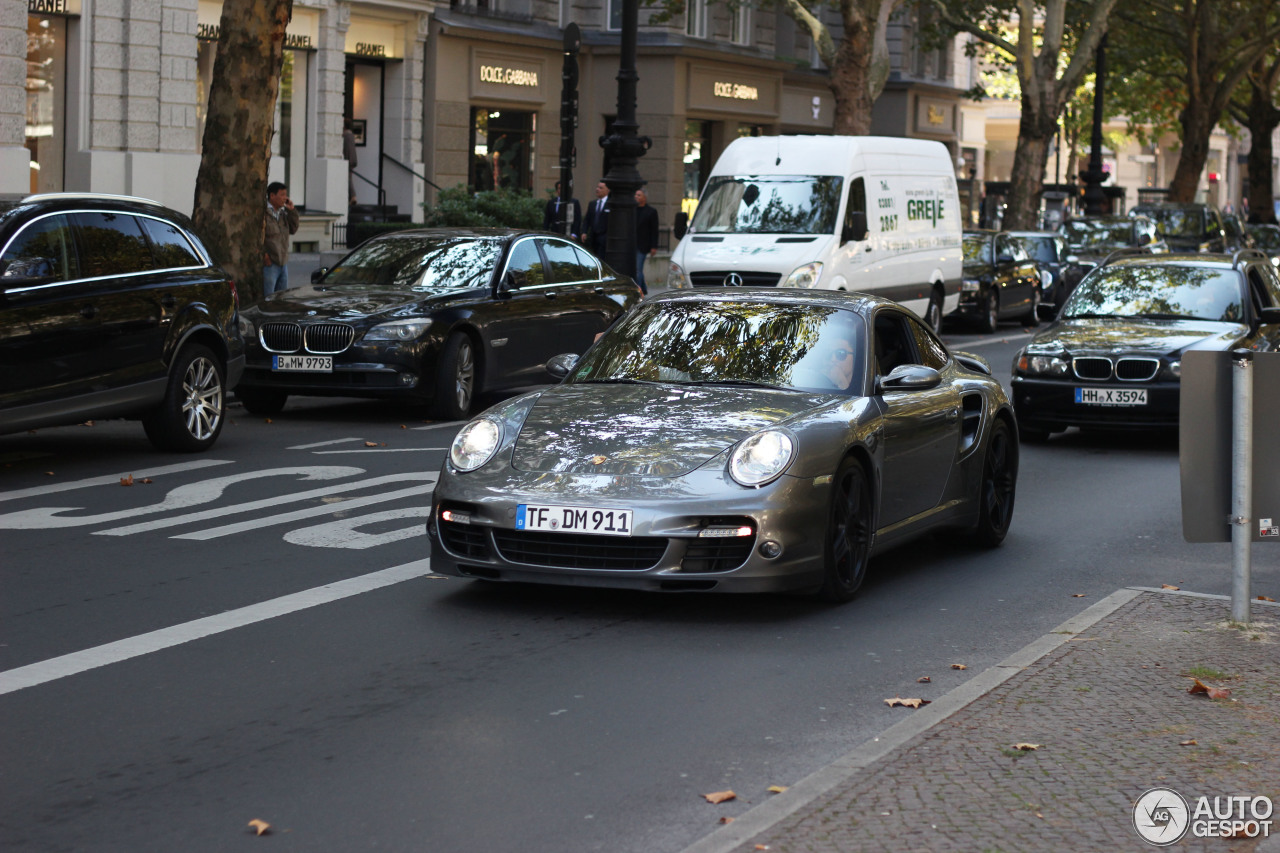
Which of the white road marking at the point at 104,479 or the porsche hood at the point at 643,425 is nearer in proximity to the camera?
the porsche hood at the point at 643,425

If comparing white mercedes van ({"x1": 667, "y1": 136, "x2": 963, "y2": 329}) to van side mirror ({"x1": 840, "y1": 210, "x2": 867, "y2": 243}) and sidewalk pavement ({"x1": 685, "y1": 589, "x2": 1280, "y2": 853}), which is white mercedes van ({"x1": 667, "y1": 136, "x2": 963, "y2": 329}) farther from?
sidewalk pavement ({"x1": 685, "y1": 589, "x2": 1280, "y2": 853})

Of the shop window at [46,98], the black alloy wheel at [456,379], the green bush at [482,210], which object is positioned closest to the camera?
the black alloy wheel at [456,379]

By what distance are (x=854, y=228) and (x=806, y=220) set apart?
591 mm

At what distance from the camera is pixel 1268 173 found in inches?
2336

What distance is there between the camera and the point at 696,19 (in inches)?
1719

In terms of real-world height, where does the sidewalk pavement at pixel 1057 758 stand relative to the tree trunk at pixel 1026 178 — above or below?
below

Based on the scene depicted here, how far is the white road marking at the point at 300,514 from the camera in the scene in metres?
9.31

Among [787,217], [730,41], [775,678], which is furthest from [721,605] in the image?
[730,41]

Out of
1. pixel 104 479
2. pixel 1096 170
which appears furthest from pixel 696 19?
pixel 104 479

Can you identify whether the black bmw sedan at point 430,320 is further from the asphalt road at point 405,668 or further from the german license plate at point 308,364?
the asphalt road at point 405,668

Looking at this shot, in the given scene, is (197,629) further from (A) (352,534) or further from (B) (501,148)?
(B) (501,148)

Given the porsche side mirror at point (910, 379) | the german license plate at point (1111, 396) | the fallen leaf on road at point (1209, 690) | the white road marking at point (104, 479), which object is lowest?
the fallen leaf on road at point (1209, 690)

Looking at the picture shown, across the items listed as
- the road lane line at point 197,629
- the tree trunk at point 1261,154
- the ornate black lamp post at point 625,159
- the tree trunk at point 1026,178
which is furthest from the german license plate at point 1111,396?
the tree trunk at point 1261,154

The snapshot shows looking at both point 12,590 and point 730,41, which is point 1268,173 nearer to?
point 730,41
